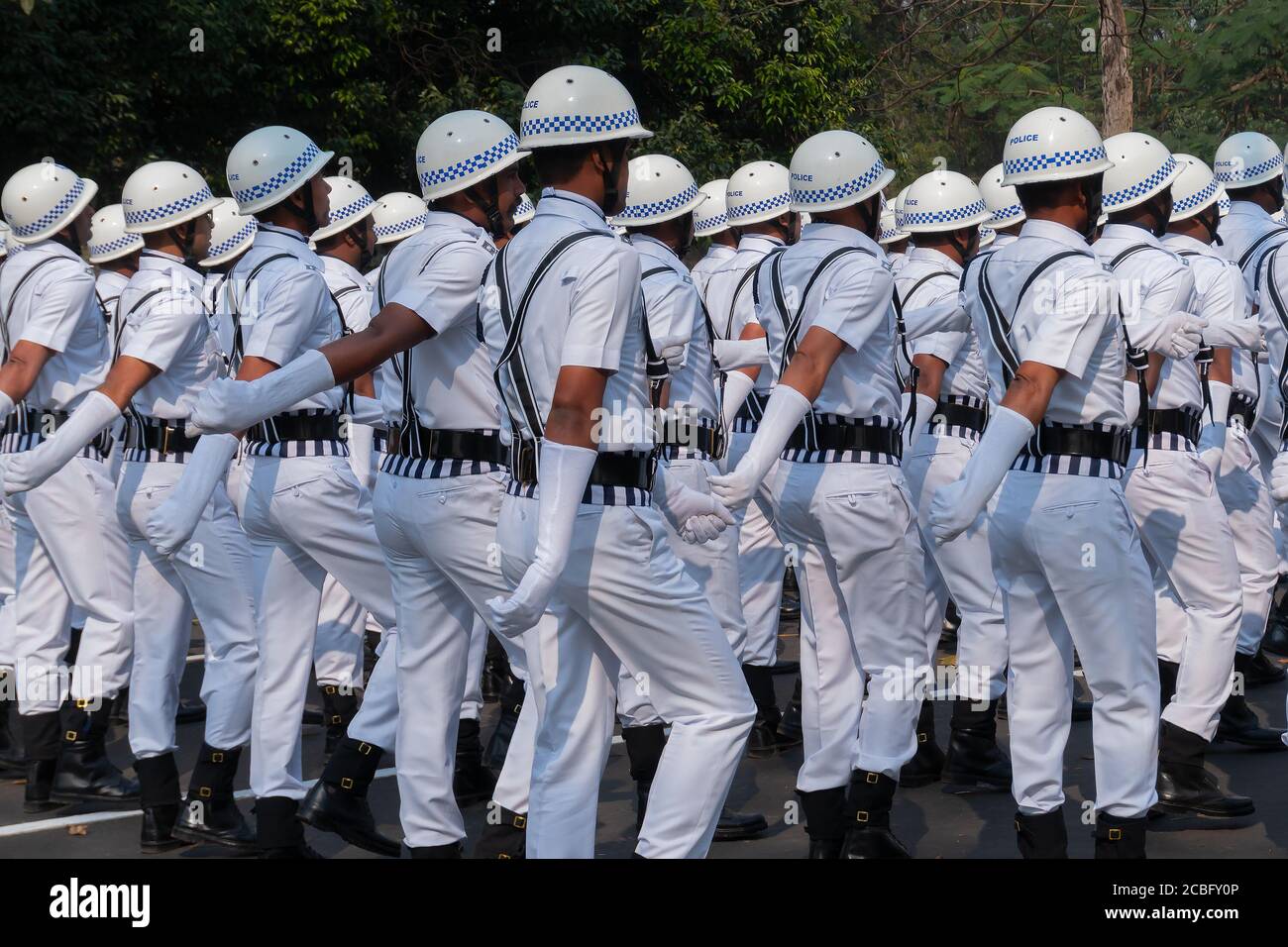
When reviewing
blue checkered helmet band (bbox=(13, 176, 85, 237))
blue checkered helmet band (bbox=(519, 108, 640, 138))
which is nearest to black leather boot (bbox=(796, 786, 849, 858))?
blue checkered helmet band (bbox=(519, 108, 640, 138))

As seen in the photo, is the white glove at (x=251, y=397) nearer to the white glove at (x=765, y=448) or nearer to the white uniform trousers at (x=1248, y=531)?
the white glove at (x=765, y=448)

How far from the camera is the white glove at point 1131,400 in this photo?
5363 millimetres

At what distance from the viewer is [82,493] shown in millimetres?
7422

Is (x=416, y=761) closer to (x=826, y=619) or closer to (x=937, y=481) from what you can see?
(x=826, y=619)

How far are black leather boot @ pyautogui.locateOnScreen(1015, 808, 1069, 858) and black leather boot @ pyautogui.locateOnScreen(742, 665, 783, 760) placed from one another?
249 centimetres

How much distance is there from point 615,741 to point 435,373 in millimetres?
3311

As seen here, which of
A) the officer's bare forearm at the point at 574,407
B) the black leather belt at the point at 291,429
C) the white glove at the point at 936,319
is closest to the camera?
the officer's bare forearm at the point at 574,407

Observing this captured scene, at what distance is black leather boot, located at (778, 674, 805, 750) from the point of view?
8031 millimetres

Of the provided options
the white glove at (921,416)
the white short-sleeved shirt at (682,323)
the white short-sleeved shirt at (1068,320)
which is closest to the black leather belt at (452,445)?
the white short-sleeved shirt at (682,323)

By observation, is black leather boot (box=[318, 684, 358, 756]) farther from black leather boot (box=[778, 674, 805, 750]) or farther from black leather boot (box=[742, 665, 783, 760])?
black leather boot (box=[778, 674, 805, 750])

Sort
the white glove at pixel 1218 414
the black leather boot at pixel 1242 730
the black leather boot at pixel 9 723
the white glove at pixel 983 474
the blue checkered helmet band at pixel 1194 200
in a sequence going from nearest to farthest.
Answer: the white glove at pixel 983 474 < the black leather boot at pixel 1242 730 < the white glove at pixel 1218 414 < the blue checkered helmet band at pixel 1194 200 < the black leather boot at pixel 9 723

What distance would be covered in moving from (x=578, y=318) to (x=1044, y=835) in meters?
2.34

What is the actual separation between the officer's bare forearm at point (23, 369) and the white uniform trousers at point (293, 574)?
1.38 meters

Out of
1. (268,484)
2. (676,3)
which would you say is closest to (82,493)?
(268,484)
